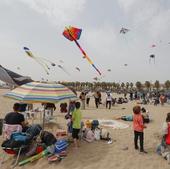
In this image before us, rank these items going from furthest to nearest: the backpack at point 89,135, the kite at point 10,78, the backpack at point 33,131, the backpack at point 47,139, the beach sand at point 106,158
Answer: the kite at point 10,78 < the backpack at point 89,135 < the backpack at point 33,131 < the backpack at point 47,139 < the beach sand at point 106,158

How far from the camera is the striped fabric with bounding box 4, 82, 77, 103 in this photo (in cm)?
669

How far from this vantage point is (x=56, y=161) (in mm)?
6512

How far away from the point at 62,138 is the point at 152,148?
Result: 270 cm

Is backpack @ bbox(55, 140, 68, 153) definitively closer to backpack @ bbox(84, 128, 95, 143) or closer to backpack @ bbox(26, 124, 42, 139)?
backpack @ bbox(26, 124, 42, 139)

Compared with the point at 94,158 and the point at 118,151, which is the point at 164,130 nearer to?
the point at 118,151

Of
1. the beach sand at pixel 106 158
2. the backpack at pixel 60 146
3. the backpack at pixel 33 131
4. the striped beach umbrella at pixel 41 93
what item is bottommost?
the beach sand at pixel 106 158

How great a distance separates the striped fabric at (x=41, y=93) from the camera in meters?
6.69

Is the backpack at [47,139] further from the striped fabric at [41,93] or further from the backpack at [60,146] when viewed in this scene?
the striped fabric at [41,93]

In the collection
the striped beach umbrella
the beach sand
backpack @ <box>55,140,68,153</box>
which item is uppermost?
the striped beach umbrella

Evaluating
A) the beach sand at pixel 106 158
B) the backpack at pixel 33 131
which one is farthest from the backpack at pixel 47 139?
the beach sand at pixel 106 158

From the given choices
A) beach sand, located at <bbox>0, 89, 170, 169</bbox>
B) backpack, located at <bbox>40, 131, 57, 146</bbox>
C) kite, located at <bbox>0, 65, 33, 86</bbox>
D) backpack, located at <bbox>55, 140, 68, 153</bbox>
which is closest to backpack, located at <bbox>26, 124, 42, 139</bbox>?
backpack, located at <bbox>40, 131, 57, 146</bbox>

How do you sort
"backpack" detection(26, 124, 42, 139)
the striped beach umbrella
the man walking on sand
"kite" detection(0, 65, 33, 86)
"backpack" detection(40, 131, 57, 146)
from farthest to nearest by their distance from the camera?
"kite" detection(0, 65, 33, 86) < the man walking on sand < "backpack" detection(26, 124, 42, 139) < "backpack" detection(40, 131, 57, 146) < the striped beach umbrella

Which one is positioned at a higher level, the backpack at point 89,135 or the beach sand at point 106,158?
the backpack at point 89,135

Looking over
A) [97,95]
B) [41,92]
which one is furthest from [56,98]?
[97,95]
